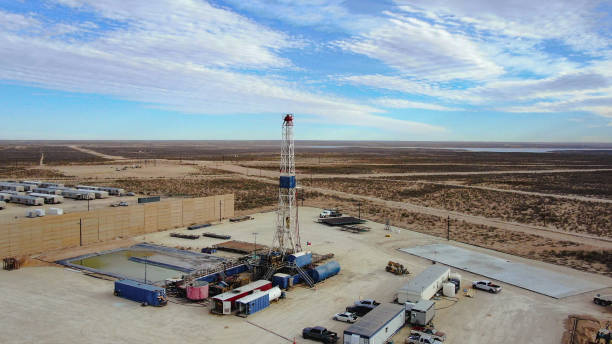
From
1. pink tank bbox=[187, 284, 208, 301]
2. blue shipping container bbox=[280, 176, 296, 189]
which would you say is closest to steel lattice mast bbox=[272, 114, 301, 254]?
blue shipping container bbox=[280, 176, 296, 189]

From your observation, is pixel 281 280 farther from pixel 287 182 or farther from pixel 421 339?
pixel 421 339

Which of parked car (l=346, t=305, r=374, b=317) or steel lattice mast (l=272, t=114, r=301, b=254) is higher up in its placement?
steel lattice mast (l=272, t=114, r=301, b=254)

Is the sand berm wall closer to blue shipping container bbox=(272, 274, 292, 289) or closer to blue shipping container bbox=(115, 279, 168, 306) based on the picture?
blue shipping container bbox=(115, 279, 168, 306)

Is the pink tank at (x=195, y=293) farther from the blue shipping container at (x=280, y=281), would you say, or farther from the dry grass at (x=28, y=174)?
the dry grass at (x=28, y=174)

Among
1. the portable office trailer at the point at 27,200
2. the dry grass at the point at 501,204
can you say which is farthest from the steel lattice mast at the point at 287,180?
the dry grass at the point at 501,204

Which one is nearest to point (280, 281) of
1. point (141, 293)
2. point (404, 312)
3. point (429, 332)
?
point (141, 293)

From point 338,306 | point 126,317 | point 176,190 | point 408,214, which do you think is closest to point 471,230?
point 408,214

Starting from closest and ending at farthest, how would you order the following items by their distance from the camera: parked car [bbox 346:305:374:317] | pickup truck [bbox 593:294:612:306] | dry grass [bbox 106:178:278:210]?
1. parked car [bbox 346:305:374:317]
2. pickup truck [bbox 593:294:612:306]
3. dry grass [bbox 106:178:278:210]

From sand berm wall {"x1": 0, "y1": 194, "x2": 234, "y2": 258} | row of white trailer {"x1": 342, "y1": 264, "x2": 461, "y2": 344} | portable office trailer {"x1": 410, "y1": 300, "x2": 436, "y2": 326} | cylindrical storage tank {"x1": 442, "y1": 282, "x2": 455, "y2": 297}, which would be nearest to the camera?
row of white trailer {"x1": 342, "y1": 264, "x2": 461, "y2": 344}

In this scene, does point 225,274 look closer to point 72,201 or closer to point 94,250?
point 94,250
